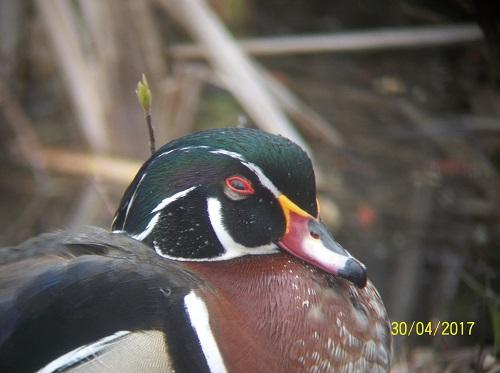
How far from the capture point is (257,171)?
229 centimetres

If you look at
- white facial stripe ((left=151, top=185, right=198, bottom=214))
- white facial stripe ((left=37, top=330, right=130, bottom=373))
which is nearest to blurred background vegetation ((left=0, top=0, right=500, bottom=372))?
white facial stripe ((left=151, top=185, right=198, bottom=214))

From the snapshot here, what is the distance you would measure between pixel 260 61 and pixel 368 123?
0.86 metres

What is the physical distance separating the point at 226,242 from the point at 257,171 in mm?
199

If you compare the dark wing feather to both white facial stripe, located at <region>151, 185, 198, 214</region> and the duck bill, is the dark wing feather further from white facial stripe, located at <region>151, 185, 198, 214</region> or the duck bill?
the duck bill

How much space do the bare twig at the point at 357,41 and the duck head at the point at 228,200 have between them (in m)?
3.14

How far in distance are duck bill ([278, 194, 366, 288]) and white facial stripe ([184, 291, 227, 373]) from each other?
11.7 inches

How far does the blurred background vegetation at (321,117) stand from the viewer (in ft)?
16.6

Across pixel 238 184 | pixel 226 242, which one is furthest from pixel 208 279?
pixel 238 184

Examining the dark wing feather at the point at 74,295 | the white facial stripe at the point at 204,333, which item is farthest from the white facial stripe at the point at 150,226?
the white facial stripe at the point at 204,333

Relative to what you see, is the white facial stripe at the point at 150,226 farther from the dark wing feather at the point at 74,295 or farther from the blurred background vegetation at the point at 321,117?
the blurred background vegetation at the point at 321,117

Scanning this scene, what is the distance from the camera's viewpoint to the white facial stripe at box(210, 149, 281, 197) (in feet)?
7.51

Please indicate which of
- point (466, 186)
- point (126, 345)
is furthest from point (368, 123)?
point (126, 345)

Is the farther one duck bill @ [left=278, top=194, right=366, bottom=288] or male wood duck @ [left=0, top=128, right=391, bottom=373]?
duck bill @ [left=278, top=194, right=366, bottom=288]

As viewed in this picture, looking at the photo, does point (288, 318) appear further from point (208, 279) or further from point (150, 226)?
point (150, 226)
